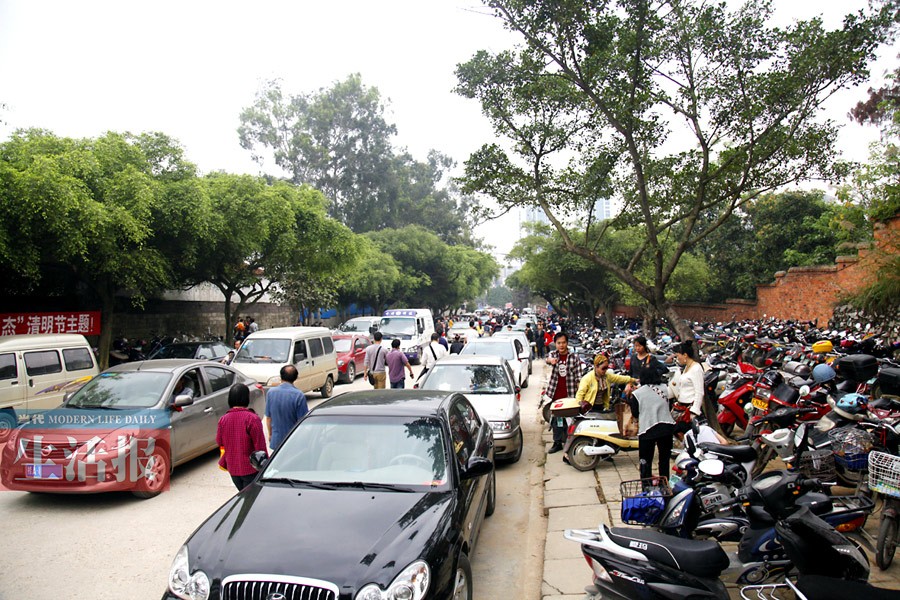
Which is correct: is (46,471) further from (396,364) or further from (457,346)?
(457,346)

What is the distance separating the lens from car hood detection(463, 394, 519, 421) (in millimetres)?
8070

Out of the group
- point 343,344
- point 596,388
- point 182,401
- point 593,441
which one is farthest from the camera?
point 343,344

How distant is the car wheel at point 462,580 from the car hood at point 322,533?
28 cm

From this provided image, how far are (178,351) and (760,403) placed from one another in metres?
13.5

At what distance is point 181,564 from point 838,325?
58.5ft

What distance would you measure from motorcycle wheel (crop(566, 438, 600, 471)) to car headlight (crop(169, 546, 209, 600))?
5378 millimetres

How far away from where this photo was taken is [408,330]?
70.0ft

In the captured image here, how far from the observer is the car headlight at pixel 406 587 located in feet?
10.1

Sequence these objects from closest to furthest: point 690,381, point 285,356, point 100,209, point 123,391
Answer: point 690,381, point 123,391, point 100,209, point 285,356

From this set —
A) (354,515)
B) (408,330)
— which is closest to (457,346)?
(408,330)

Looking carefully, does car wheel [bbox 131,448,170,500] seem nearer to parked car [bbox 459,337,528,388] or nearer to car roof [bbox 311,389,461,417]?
car roof [bbox 311,389,461,417]

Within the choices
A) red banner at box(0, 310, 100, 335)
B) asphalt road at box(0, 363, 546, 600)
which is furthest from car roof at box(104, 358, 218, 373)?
red banner at box(0, 310, 100, 335)

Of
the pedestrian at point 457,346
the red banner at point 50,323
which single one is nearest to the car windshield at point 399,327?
the pedestrian at point 457,346

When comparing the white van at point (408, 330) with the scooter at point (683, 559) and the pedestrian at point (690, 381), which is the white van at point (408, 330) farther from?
the scooter at point (683, 559)
